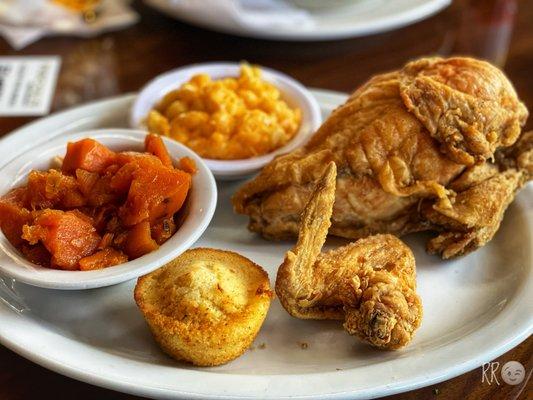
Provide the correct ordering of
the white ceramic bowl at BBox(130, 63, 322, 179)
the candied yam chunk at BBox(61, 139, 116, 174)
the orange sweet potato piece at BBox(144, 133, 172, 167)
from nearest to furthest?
the candied yam chunk at BBox(61, 139, 116, 174)
the orange sweet potato piece at BBox(144, 133, 172, 167)
the white ceramic bowl at BBox(130, 63, 322, 179)

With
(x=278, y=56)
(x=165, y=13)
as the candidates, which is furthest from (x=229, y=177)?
(x=165, y=13)

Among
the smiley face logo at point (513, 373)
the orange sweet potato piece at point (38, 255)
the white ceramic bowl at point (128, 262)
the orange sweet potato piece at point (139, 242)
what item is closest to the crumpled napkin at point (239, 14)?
the white ceramic bowl at point (128, 262)

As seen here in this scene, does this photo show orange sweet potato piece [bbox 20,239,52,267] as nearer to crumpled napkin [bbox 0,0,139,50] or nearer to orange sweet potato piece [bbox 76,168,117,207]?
orange sweet potato piece [bbox 76,168,117,207]

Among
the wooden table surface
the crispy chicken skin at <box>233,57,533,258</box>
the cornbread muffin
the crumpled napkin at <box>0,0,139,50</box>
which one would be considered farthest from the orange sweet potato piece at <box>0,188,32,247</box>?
the crumpled napkin at <box>0,0,139,50</box>

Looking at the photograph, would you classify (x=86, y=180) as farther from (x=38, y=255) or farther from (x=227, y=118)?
(x=227, y=118)

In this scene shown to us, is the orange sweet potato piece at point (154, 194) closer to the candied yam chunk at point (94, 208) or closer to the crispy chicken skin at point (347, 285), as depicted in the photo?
the candied yam chunk at point (94, 208)

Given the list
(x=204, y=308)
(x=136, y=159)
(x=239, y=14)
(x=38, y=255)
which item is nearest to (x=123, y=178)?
(x=136, y=159)
